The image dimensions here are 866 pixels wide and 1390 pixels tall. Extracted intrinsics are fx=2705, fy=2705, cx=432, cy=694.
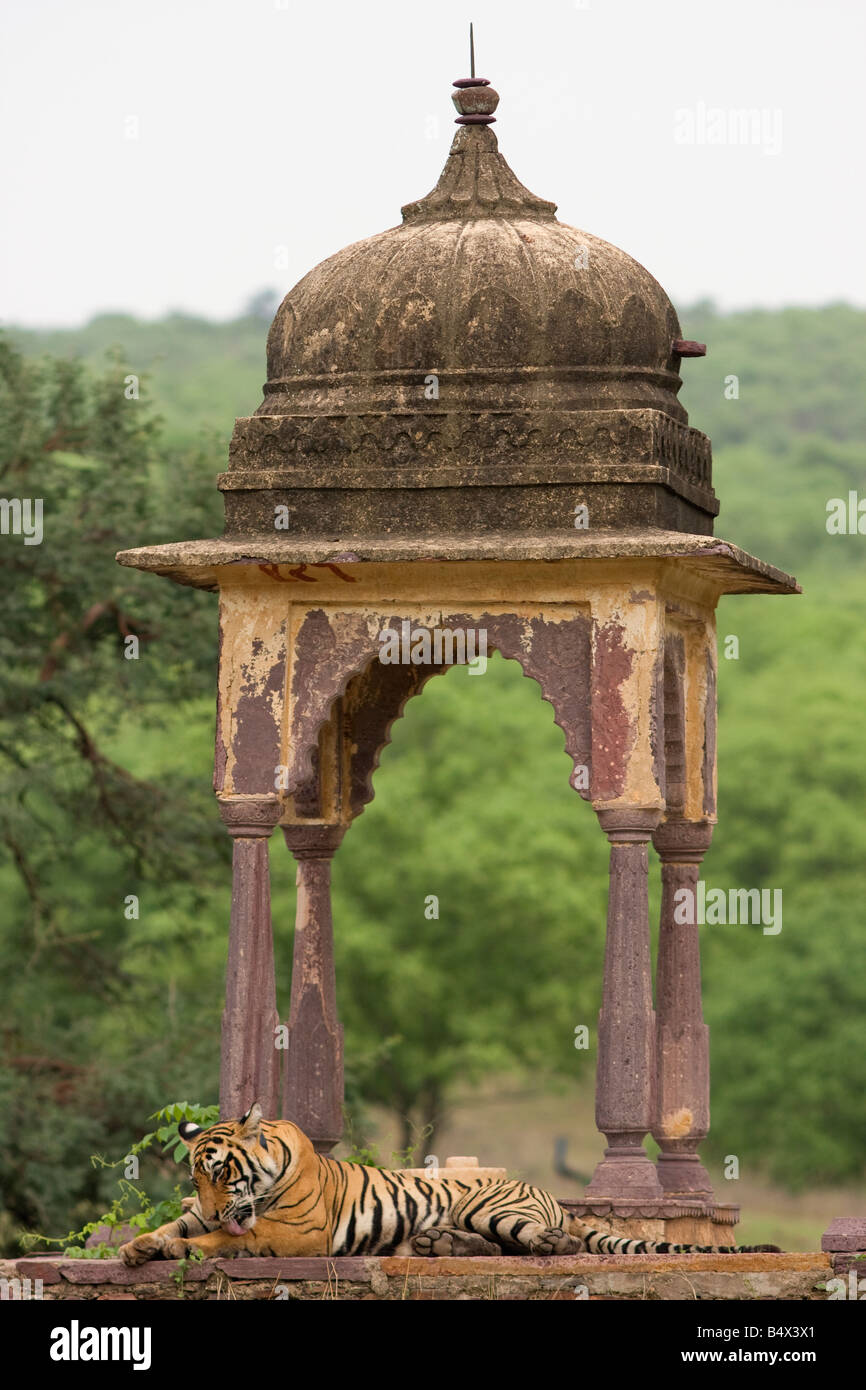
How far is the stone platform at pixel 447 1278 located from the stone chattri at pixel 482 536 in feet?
4.11

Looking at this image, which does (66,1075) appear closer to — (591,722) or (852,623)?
(591,722)

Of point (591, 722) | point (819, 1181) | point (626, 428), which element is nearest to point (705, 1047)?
point (591, 722)

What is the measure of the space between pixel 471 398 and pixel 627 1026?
3417 mm

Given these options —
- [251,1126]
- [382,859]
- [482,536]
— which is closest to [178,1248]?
[251,1126]

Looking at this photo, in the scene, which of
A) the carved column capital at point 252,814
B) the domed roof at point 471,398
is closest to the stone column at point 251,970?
the carved column capital at point 252,814

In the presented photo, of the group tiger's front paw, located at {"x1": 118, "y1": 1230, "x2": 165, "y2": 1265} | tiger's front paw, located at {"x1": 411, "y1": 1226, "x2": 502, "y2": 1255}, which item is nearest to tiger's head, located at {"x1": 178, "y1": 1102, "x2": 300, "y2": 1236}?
tiger's front paw, located at {"x1": 118, "y1": 1230, "x2": 165, "y2": 1265}

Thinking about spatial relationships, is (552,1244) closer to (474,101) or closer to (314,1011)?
(314,1011)

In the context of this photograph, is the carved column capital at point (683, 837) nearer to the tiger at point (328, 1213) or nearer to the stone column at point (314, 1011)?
the stone column at point (314, 1011)

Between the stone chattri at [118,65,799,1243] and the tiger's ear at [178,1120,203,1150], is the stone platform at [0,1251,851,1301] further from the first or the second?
the stone chattri at [118,65,799,1243]

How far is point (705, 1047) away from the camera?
15.7 m

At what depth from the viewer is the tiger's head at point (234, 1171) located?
12.9 meters

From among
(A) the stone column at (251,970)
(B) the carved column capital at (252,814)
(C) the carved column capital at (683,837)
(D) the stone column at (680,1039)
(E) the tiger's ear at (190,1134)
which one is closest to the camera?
(E) the tiger's ear at (190,1134)

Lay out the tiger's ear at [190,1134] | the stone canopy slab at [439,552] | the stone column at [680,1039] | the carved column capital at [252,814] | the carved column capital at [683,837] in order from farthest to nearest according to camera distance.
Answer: the carved column capital at [683,837], the stone column at [680,1039], the carved column capital at [252,814], the stone canopy slab at [439,552], the tiger's ear at [190,1134]

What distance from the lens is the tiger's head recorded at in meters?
12.9
